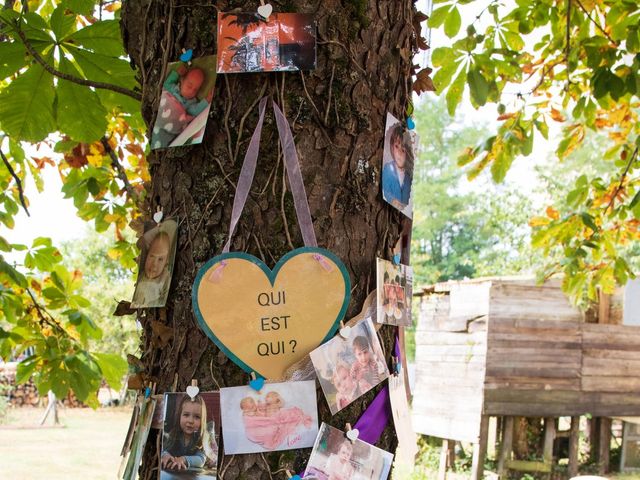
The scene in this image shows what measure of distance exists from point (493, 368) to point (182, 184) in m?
8.85

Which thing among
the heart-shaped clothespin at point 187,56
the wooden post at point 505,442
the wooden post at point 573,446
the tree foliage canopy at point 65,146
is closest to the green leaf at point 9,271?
the tree foliage canopy at point 65,146

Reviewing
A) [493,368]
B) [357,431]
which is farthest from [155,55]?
[493,368]

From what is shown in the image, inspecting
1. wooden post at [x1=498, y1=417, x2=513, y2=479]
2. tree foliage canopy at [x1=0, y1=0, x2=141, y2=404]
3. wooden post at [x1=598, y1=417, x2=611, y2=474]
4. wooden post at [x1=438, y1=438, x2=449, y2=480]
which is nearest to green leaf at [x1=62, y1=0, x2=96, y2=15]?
tree foliage canopy at [x1=0, y1=0, x2=141, y2=404]

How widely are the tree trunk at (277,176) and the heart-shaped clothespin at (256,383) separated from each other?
2cm

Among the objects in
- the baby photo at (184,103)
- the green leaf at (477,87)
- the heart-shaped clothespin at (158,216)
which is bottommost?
the heart-shaped clothespin at (158,216)

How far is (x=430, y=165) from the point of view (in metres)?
32.3

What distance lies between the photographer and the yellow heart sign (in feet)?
3.32

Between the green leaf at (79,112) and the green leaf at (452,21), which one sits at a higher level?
the green leaf at (452,21)

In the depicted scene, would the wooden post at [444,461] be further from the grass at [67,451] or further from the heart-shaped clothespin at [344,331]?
the heart-shaped clothespin at [344,331]

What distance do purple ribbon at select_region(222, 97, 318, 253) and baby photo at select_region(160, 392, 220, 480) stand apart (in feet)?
0.75

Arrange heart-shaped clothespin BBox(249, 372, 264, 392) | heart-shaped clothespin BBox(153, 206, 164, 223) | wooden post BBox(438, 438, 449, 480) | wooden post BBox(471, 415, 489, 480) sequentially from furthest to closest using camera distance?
wooden post BBox(438, 438, 449, 480)
wooden post BBox(471, 415, 489, 480)
heart-shaped clothespin BBox(153, 206, 164, 223)
heart-shaped clothespin BBox(249, 372, 264, 392)

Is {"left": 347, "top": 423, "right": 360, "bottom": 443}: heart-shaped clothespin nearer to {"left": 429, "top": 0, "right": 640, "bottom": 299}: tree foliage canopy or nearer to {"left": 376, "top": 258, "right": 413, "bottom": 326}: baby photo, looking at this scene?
{"left": 376, "top": 258, "right": 413, "bottom": 326}: baby photo

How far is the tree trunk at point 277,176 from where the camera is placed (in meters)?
1.04

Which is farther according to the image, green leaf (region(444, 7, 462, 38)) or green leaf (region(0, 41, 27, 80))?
green leaf (region(444, 7, 462, 38))
